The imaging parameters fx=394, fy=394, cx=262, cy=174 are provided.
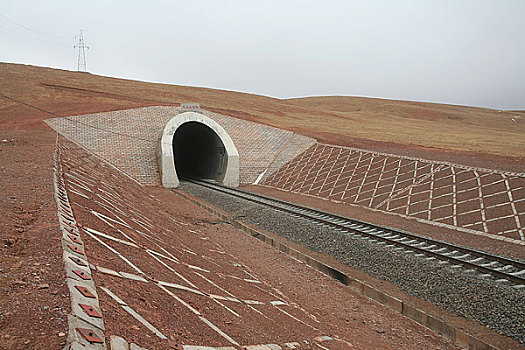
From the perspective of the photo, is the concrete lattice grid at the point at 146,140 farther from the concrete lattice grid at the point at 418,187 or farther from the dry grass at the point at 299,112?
the dry grass at the point at 299,112

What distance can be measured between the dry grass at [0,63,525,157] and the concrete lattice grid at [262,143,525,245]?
6.51m

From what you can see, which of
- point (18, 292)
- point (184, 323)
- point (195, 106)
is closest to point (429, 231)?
point (184, 323)

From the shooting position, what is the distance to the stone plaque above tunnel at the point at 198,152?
26.5 m

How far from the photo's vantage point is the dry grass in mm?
35594

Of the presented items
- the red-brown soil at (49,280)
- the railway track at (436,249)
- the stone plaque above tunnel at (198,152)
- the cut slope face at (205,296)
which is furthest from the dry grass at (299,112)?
the cut slope face at (205,296)

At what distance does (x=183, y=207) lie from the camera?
725 inches

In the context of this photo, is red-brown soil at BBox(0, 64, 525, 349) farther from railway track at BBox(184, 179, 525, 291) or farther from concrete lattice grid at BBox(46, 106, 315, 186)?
concrete lattice grid at BBox(46, 106, 315, 186)

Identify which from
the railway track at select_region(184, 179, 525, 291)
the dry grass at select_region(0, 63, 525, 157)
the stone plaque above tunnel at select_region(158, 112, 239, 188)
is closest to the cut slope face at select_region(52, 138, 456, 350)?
the railway track at select_region(184, 179, 525, 291)

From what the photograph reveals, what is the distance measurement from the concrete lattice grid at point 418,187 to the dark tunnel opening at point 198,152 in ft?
16.6

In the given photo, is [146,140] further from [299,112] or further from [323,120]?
[299,112]

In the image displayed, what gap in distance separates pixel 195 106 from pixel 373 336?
91.0 feet

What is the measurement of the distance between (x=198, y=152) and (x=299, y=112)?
26030 millimetres

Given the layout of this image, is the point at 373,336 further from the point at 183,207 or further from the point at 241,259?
the point at 183,207

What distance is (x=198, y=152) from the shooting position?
37250mm
